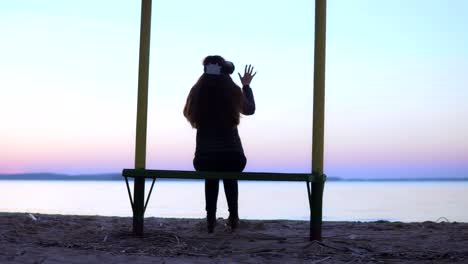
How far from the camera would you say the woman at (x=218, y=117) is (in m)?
6.67

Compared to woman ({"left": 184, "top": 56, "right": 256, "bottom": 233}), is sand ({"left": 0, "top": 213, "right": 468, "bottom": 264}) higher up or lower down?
lower down

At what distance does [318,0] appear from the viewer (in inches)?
254

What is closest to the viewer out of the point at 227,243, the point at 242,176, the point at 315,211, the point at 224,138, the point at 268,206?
the point at 227,243

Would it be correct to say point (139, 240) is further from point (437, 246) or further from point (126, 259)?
point (437, 246)

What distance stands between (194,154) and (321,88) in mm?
1392

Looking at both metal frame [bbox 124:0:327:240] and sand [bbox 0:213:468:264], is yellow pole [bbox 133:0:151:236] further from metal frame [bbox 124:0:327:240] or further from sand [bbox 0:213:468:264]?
sand [bbox 0:213:468:264]

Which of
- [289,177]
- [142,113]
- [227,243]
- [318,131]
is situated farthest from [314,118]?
[142,113]

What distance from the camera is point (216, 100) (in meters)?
6.75

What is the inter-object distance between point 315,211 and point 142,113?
1778mm

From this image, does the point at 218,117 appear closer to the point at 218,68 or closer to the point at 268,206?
the point at 218,68

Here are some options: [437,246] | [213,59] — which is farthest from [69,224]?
[437,246]

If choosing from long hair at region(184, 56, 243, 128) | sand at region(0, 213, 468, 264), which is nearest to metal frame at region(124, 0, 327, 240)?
sand at region(0, 213, 468, 264)

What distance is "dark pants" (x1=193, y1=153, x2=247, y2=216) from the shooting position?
6652mm

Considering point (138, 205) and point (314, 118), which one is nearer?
point (314, 118)
